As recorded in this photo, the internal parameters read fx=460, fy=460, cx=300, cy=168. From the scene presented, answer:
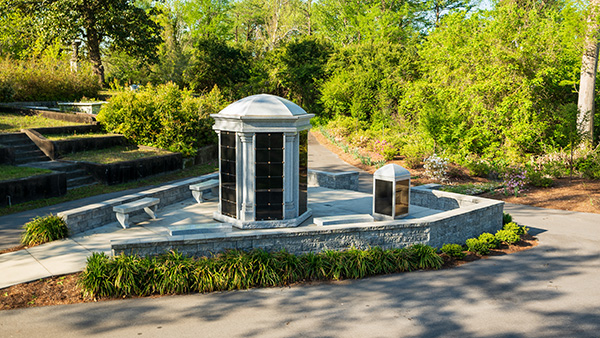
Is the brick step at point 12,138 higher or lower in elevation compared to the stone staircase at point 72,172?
higher

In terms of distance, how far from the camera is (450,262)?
9.11 m

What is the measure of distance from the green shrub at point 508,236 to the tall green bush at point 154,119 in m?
13.3

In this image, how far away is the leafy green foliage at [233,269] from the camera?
7254 mm

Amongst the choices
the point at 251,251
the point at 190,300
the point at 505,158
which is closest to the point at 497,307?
the point at 251,251

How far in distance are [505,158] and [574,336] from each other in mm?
14425

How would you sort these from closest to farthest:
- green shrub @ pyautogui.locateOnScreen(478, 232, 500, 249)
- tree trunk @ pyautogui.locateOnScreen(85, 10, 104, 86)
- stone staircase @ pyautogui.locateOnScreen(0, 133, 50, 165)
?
green shrub @ pyautogui.locateOnScreen(478, 232, 500, 249) < stone staircase @ pyautogui.locateOnScreen(0, 133, 50, 165) < tree trunk @ pyautogui.locateOnScreen(85, 10, 104, 86)

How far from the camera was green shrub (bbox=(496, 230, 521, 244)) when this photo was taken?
10.1m

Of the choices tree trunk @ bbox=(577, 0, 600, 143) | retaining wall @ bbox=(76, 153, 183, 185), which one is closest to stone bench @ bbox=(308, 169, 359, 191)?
retaining wall @ bbox=(76, 153, 183, 185)

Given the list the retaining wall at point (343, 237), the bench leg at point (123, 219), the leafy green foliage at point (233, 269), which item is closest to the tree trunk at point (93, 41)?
the bench leg at point (123, 219)

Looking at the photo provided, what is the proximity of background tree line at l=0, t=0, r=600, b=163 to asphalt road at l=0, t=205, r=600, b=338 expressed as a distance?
1170 cm

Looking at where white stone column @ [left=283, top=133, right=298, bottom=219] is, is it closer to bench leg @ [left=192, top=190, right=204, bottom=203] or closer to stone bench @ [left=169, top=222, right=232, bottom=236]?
stone bench @ [left=169, top=222, right=232, bottom=236]

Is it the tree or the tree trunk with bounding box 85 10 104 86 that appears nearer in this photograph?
the tree

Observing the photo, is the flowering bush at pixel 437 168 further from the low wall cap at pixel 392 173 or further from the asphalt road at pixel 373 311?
the asphalt road at pixel 373 311

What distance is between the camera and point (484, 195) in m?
15.0
